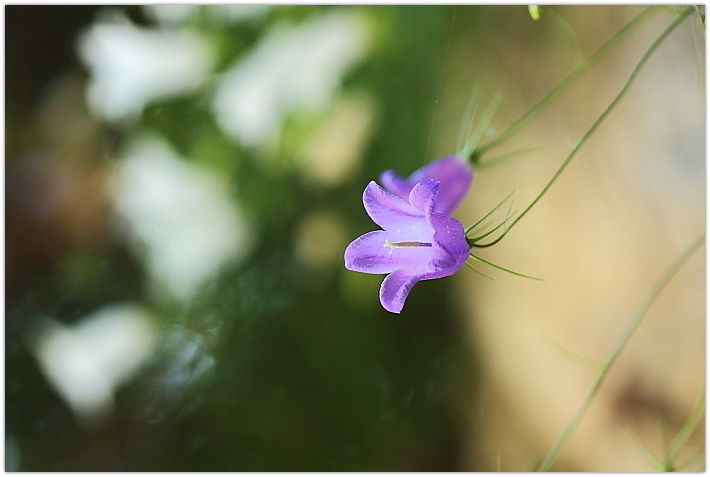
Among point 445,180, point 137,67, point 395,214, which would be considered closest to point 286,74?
point 137,67

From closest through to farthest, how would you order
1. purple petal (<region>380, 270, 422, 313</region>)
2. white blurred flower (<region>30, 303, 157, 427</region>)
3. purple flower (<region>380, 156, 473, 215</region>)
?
purple petal (<region>380, 270, 422, 313</region>), purple flower (<region>380, 156, 473, 215</region>), white blurred flower (<region>30, 303, 157, 427</region>)

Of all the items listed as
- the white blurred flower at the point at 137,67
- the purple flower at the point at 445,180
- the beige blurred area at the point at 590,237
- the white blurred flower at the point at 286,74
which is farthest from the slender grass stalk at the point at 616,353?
the white blurred flower at the point at 137,67

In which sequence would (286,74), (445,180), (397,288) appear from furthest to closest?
(286,74) → (445,180) → (397,288)

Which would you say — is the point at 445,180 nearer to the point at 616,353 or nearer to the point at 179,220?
the point at 616,353

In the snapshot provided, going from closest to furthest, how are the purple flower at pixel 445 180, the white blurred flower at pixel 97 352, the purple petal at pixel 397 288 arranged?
1. the purple petal at pixel 397 288
2. the purple flower at pixel 445 180
3. the white blurred flower at pixel 97 352

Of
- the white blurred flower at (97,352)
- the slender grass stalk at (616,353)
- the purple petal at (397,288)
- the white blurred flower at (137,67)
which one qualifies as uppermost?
the white blurred flower at (137,67)

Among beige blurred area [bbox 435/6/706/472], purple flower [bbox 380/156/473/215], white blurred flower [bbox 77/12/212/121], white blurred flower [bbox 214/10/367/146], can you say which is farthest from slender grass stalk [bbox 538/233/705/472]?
white blurred flower [bbox 77/12/212/121]

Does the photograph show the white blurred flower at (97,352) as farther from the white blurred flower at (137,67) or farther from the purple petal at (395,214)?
the purple petal at (395,214)

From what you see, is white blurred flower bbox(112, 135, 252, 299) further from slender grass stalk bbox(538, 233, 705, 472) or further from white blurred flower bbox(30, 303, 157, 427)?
slender grass stalk bbox(538, 233, 705, 472)
